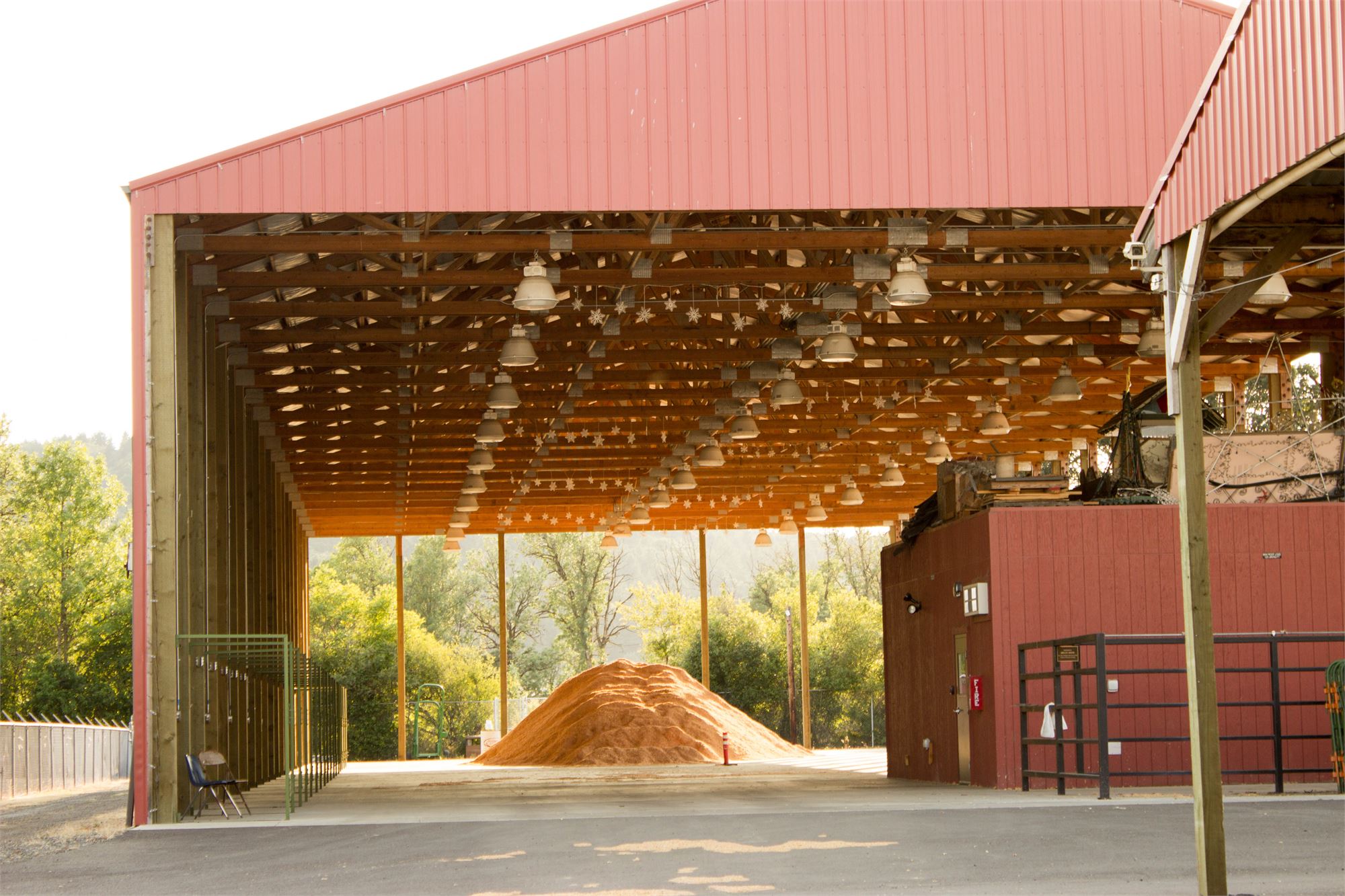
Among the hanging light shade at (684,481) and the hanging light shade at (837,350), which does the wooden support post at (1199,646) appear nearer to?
the hanging light shade at (837,350)

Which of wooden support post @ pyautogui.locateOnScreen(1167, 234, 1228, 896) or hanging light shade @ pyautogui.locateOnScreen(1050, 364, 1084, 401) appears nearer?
wooden support post @ pyautogui.locateOnScreen(1167, 234, 1228, 896)

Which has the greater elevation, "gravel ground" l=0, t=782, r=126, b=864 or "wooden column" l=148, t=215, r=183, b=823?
"wooden column" l=148, t=215, r=183, b=823

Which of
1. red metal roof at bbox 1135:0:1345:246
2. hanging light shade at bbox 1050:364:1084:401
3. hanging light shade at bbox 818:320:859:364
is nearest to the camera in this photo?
red metal roof at bbox 1135:0:1345:246

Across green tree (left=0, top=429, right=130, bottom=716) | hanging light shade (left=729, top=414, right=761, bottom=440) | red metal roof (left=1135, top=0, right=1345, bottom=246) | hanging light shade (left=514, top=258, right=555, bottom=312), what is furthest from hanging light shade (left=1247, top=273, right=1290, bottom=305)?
green tree (left=0, top=429, right=130, bottom=716)

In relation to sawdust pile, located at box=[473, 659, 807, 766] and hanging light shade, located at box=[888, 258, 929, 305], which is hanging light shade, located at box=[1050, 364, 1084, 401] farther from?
sawdust pile, located at box=[473, 659, 807, 766]

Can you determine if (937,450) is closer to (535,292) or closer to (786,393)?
(786,393)

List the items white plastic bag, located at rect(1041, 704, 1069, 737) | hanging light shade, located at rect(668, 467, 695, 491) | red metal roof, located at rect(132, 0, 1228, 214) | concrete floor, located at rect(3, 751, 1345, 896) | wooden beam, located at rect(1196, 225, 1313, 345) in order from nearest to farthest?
wooden beam, located at rect(1196, 225, 1313, 345) < concrete floor, located at rect(3, 751, 1345, 896) < red metal roof, located at rect(132, 0, 1228, 214) < white plastic bag, located at rect(1041, 704, 1069, 737) < hanging light shade, located at rect(668, 467, 695, 491)

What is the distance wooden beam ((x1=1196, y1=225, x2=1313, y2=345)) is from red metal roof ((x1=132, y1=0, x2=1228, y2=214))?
749 centimetres

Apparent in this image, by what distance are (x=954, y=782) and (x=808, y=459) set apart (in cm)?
1685

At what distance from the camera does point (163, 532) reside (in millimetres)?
16922

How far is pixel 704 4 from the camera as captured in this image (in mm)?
17469

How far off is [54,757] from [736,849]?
24.6m

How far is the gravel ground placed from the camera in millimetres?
15969

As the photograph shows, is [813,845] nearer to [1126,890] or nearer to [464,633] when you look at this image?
[1126,890]
